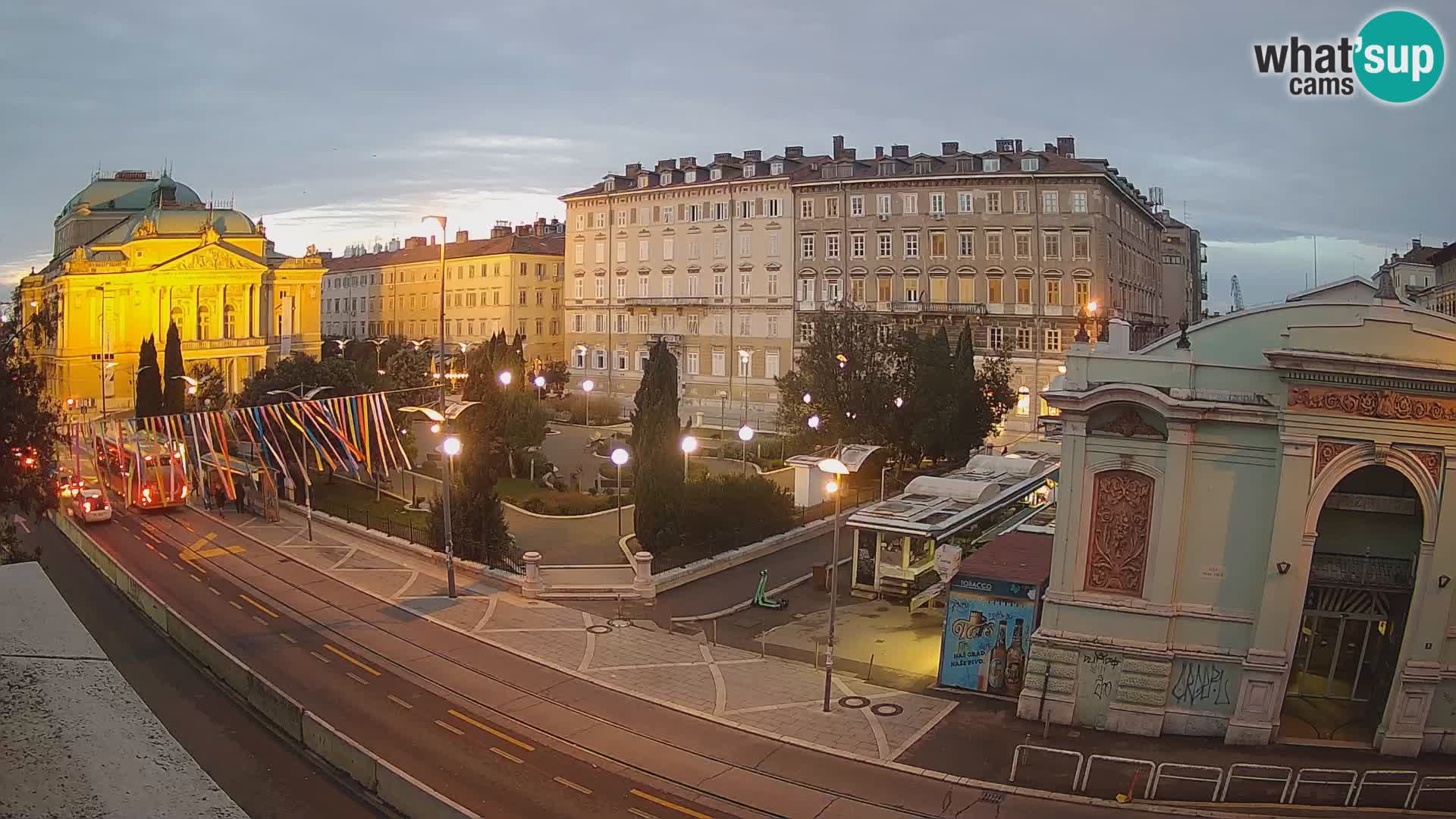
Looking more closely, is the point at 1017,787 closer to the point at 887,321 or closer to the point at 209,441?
the point at 209,441

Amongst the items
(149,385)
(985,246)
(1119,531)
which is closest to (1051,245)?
(985,246)

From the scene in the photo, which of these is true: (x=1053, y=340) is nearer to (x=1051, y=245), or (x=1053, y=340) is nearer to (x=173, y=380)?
(x=1051, y=245)

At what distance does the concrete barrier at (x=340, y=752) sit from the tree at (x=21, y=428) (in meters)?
6.90

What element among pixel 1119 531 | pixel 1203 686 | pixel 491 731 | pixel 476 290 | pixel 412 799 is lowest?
pixel 491 731

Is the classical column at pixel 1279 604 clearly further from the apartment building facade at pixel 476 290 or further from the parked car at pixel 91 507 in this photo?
the apartment building facade at pixel 476 290

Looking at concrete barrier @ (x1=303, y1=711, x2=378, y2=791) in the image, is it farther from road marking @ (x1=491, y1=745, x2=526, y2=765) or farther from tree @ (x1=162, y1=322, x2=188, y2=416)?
tree @ (x1=162, y1=322, x2=188, y2=416)

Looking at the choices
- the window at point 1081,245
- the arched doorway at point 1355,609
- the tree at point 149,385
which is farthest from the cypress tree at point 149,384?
the arched doorway at point 1355,609

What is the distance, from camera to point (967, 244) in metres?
67.8

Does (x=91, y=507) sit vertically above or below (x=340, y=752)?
below

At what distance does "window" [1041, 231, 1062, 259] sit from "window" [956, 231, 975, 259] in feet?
14.8

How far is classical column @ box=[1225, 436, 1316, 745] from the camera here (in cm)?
1984

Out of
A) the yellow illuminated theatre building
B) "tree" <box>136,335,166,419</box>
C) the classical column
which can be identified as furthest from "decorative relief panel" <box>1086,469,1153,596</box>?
the yellow illuminated theatre building

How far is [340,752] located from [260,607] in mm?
13203

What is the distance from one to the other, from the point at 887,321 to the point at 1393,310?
163 feet
